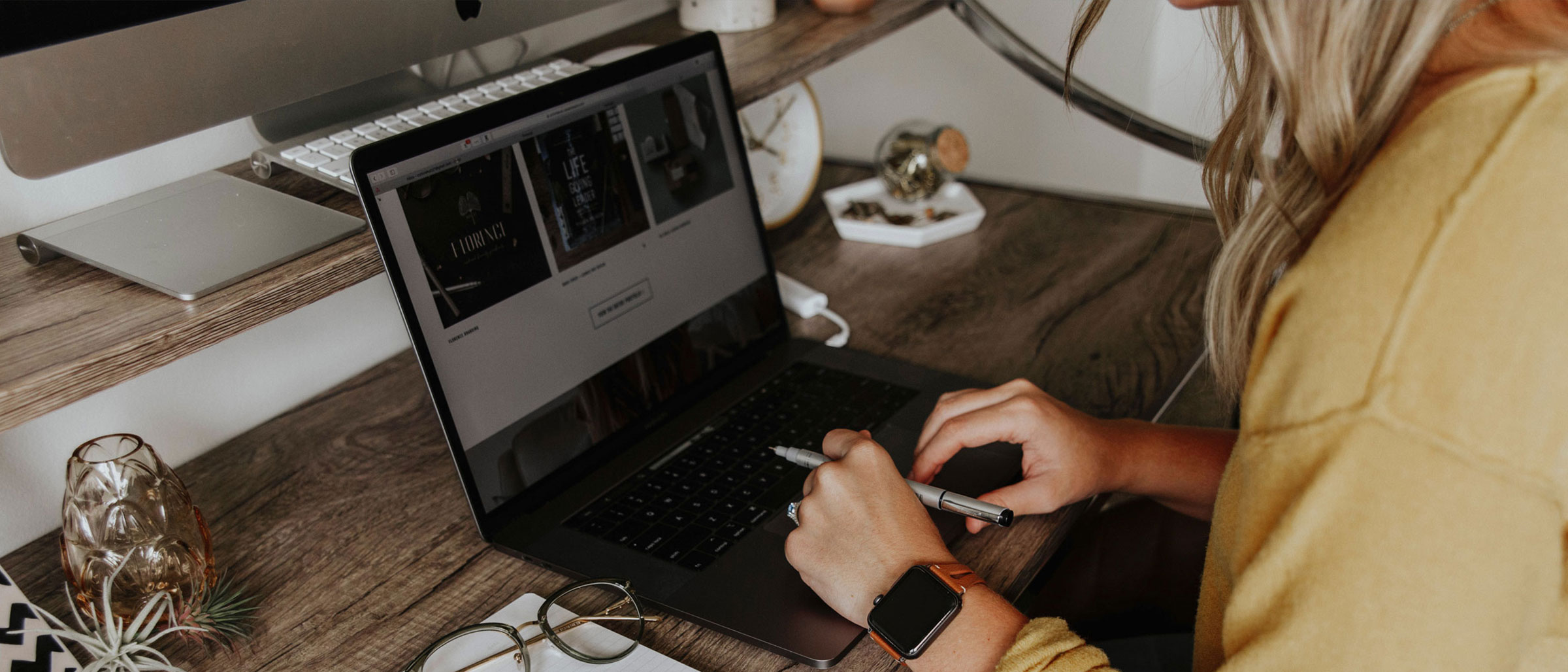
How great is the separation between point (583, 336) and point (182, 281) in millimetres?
326

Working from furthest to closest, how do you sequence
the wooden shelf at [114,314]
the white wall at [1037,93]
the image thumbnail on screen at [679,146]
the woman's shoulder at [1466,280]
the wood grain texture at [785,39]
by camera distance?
the white wall at [1037,93]
the wood grain texture at [785,39]
the image thumbnail on screen at [679,146]
the wooden shelf at [114,314]
the woman's shoulder at [1466,280]

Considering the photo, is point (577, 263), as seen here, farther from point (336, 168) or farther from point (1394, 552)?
point (1394, 552)

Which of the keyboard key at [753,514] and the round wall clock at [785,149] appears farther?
the round wall clock at [785,149]

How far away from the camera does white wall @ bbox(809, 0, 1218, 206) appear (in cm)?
214

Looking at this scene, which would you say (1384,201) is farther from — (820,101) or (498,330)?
(820,101)

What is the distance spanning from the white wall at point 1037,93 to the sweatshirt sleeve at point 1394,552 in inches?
64.0

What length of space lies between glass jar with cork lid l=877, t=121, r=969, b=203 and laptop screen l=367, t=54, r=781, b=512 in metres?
0.42

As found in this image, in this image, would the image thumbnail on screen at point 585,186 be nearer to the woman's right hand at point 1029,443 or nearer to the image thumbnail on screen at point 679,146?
the image thumbnail on screen at point 679,146

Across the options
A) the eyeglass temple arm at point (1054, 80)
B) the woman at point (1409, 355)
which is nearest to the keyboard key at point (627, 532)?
Answer: the woman at point (1409, 355)

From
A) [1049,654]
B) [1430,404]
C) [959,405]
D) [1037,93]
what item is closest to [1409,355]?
[1430,404]

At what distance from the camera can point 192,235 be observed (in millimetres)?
774

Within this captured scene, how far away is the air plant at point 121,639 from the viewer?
0.70 metres

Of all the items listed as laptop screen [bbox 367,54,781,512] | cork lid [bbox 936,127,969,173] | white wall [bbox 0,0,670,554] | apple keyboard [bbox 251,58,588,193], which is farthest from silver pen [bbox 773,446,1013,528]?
cork lid [bbox 936,127,969,173]

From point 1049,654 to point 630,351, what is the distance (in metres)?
0.48
